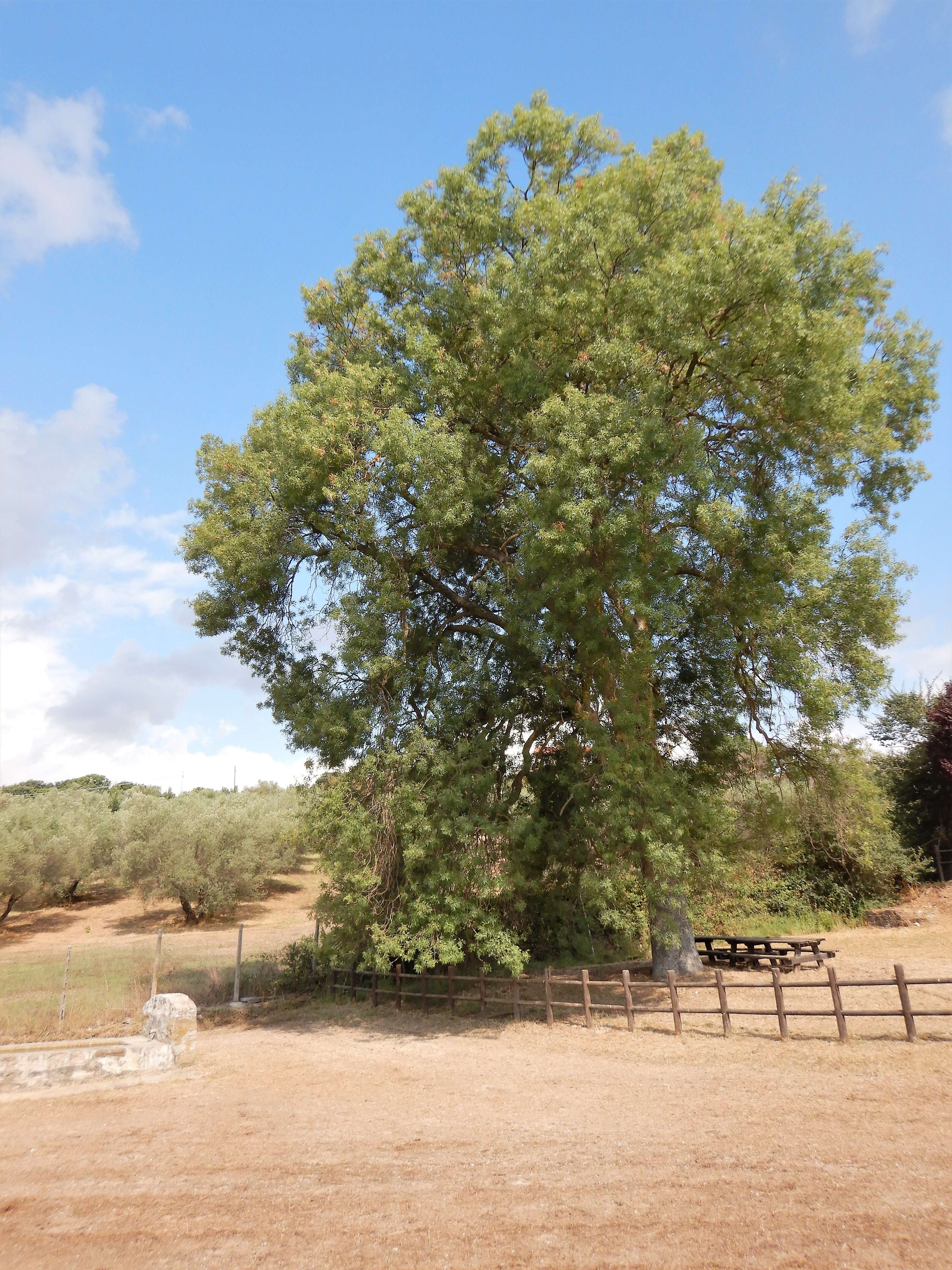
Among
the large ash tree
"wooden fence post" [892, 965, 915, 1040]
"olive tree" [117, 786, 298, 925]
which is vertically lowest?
"wooden fence post" [892, 965, 915, 1040]

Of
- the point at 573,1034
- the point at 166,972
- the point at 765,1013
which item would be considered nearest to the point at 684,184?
the point at 765,1013

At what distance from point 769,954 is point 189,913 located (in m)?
26.9

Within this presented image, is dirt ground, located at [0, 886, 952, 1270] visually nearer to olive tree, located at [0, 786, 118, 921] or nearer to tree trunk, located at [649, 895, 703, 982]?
tree trunk, located at [649, 895, 703, 982]

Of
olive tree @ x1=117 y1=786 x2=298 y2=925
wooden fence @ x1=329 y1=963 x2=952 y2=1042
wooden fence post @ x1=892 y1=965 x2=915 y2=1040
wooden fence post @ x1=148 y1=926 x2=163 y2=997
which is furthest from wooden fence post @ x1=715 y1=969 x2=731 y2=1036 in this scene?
olive tree @ x1=117 y1=786 x2=298 y2=925

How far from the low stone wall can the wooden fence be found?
5.00 metres

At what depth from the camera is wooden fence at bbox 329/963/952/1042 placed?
10.3 metres

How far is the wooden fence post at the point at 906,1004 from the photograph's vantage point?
9852mm

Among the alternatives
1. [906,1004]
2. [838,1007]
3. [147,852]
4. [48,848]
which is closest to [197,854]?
[147,852]

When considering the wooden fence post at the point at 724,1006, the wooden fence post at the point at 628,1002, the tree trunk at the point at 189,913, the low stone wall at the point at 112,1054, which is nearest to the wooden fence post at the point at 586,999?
the wooden fence post at the point at 628,1002

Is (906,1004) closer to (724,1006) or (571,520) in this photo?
(724,1006)

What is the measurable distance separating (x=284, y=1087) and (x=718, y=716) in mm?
9777

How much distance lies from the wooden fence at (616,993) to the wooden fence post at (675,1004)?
2cm

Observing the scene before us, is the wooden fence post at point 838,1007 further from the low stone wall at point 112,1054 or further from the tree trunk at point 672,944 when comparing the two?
the low stone wall at point 112,1054

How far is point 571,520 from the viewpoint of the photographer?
1162 cm
